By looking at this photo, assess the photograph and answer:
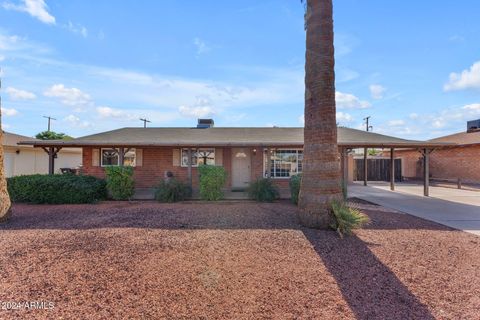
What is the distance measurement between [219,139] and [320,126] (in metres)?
8.04

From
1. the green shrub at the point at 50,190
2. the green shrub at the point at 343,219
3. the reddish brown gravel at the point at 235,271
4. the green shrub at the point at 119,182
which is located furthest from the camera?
the green shrub at the point at 119,182

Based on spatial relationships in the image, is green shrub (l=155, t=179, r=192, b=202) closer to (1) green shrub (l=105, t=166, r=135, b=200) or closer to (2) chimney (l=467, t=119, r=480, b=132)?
(1) green shrub (l=105, t=166, r=135, b=200)

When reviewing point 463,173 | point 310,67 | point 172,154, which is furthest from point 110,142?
point 463,173

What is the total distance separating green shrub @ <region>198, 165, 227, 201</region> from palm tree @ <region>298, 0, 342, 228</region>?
503cm

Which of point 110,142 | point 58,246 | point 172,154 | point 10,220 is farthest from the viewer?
point 172,154

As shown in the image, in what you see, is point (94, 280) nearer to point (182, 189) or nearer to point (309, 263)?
point (309, 263)

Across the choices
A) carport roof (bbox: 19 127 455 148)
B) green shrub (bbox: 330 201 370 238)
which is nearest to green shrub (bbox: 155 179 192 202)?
carport roof (bbox: 19 127 455 148)

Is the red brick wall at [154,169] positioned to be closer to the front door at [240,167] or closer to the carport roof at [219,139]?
the carport roof at [219,139]

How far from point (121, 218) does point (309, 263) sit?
5381mm

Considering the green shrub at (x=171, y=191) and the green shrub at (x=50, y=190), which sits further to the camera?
the green shrub at (x=171, y=191)

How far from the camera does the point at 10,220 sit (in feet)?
23.8

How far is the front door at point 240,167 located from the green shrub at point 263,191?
10.7ft

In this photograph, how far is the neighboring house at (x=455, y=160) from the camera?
61.7 feet

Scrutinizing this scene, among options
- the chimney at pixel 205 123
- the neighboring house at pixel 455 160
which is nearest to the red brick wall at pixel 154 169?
the chimney at pixel 205 123
